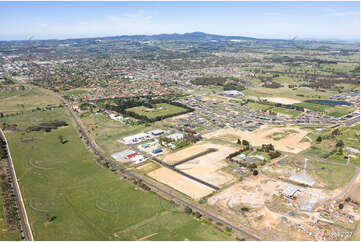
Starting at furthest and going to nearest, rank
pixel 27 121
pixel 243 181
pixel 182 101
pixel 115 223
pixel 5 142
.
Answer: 1. pixel 182 101
2. pixel 27 121
3. pixel 5 142
4. pixel 243 181
5. pixel 115 223

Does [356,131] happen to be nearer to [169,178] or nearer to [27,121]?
[169,178]

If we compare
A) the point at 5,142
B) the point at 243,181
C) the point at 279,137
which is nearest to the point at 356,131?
the point at 279,137

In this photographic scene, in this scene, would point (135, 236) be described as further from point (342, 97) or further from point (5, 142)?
point (342, 97)

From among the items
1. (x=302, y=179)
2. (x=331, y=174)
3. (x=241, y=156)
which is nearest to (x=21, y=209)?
(x=241, y=156)

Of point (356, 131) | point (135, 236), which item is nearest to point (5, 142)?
point (135, 236)

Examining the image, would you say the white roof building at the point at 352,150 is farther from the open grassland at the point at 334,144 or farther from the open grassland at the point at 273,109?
the open grassland at the point at 273,109

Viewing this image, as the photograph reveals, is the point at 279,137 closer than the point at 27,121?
Yes

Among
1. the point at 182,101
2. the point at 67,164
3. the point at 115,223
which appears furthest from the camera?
the point at 182,101

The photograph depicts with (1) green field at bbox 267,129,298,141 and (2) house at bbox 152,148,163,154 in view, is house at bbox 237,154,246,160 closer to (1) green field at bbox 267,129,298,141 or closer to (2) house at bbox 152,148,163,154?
(1) green field at bbox 267,129,298,141

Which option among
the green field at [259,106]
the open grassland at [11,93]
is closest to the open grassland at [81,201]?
the green field at [259,106]
